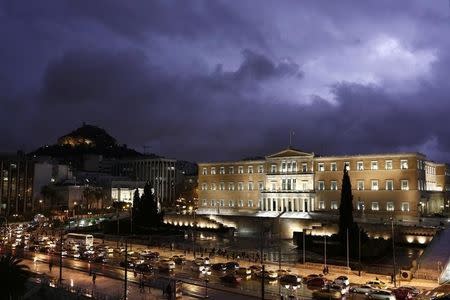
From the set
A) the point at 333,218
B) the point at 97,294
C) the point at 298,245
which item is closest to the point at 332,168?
the point at 333,218

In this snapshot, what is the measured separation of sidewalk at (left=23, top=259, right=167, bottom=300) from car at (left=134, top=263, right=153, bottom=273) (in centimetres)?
473

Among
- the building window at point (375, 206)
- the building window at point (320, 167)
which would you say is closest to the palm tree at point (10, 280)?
the building window at point (375, 206)

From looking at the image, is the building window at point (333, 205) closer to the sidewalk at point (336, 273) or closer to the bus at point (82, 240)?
the sidewalk at point (336, 273)

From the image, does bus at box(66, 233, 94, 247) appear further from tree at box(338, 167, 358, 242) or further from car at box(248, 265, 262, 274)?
tree at box(338, 167, 358, 242)

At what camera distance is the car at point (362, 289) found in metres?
Result: 38.4

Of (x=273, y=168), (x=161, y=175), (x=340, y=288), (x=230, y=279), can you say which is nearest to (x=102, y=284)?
(x=230, y=279)

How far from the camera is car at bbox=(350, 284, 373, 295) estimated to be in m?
38.4

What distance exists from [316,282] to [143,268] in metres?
18.7

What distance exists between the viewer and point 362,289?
39000mm

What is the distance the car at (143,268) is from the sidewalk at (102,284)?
4.73 metres

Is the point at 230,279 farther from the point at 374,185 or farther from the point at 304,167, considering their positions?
the point at 304,167

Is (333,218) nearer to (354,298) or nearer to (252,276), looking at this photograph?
(252,276)

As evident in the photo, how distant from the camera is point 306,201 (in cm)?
9094

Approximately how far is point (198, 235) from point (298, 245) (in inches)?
850
